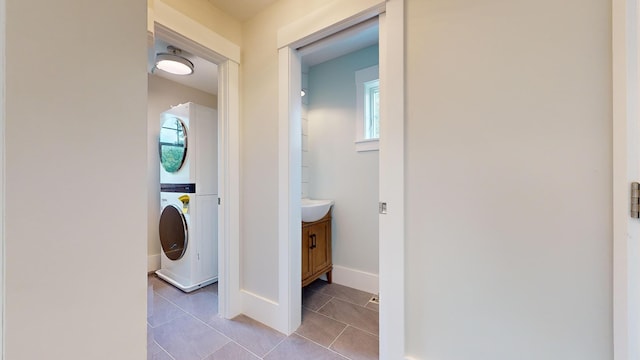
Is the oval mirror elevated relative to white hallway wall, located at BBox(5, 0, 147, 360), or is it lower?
elevated

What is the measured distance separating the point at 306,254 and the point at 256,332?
0.66 meters

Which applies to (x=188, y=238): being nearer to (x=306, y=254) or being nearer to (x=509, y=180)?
(x=306, y=254)

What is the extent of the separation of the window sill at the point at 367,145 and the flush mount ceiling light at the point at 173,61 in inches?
68.3

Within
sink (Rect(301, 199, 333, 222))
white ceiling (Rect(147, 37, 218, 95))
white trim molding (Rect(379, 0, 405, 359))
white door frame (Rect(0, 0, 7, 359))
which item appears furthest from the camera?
white ceiling (Rect(147, 37, 218, 95))

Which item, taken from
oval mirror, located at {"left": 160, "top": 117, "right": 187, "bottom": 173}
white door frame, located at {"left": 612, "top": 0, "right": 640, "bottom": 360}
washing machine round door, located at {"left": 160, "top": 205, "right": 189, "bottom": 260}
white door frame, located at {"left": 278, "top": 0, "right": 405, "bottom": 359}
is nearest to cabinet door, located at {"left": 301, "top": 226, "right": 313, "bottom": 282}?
white door frame, located at {"left": 278, "top": 0, "right": 405, "bottom": 359}

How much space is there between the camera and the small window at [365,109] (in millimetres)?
2348

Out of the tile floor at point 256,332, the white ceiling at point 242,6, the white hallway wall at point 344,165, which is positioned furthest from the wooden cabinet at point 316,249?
the white ceiling at point 242,6

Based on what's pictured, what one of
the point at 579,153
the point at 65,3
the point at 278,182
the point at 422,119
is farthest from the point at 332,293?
the point at 65,3

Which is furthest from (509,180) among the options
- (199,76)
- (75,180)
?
(199,76)

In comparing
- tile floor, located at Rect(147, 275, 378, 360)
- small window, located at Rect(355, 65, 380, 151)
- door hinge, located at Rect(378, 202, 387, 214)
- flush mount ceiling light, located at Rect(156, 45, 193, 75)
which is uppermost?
flush mount ceiling light, located at Rect(156, 45, 193, 75)

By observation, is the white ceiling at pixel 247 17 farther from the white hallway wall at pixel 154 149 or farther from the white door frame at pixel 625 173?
the white door frame at pixel 625 173

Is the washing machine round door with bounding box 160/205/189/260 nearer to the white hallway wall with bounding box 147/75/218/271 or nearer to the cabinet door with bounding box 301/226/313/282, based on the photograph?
the white hallway wall with bounding box 147/75/218/271

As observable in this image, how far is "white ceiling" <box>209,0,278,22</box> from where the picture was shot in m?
1.76

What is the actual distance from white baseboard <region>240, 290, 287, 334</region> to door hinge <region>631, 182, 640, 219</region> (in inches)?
70.1
